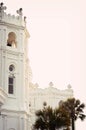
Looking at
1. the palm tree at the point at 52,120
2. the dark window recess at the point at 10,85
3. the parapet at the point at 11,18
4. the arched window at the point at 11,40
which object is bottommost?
the palm tree at the point at 52,120

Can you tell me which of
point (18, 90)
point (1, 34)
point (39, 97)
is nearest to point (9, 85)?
point (18, 90)

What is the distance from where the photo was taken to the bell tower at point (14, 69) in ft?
198

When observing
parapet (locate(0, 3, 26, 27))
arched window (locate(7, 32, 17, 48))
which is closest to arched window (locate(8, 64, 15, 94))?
arched window (locate(7, 32, 17, 48))

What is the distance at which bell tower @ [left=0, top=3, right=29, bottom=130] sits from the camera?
60469mm

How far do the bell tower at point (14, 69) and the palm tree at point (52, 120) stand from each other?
5607mm

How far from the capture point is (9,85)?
202 ft

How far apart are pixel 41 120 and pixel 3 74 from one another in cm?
905

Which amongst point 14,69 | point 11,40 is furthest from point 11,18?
point 14,69

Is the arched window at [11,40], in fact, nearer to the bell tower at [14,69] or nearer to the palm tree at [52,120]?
the bell tower at [14,69]

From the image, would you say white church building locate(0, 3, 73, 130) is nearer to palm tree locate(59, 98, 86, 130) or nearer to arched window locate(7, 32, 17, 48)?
arched window locate(7, 32, 17, 48)

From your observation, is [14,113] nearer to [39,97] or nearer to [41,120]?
[41,120]

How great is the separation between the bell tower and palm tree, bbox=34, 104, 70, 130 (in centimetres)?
561

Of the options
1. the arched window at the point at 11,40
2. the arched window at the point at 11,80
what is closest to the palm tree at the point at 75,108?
the arched window at the point at 11,80

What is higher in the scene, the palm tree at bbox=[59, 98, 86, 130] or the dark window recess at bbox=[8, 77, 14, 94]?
the dark window recess at bbox=[8, 77, 14, 94]
